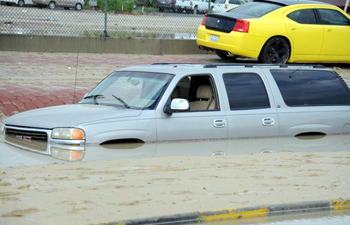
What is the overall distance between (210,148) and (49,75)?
21.4 feet

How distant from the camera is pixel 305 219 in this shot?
20.7 ft

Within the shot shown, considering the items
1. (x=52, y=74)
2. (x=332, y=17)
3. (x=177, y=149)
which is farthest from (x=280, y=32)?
(x=177, y=149)

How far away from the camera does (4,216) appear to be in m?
5.56

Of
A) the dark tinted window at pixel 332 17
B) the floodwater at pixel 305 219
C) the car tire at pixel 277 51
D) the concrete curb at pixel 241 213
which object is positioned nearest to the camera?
the concrete curb at pixel 241 213

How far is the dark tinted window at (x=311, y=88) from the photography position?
31.8ft

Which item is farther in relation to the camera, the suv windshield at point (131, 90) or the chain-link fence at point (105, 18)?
the chain-link fence at point (105, 18)

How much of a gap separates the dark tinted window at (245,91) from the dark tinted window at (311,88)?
330 millimetres

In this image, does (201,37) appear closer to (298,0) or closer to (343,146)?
(298,0)

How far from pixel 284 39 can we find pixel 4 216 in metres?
12.1

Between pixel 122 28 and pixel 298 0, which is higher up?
pixel 298 0

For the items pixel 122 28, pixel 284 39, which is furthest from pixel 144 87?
pixel 122 28

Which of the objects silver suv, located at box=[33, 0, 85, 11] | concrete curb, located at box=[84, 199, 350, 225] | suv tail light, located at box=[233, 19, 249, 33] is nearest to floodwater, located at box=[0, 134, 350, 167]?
concrete curb, located at box=[84, 199, 350, 225]

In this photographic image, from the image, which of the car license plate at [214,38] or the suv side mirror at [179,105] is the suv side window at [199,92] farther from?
the car license plate at [214,38]

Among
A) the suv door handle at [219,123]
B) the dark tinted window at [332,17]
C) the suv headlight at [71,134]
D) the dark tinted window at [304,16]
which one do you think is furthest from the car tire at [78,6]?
the suv headlight at [71,134]
